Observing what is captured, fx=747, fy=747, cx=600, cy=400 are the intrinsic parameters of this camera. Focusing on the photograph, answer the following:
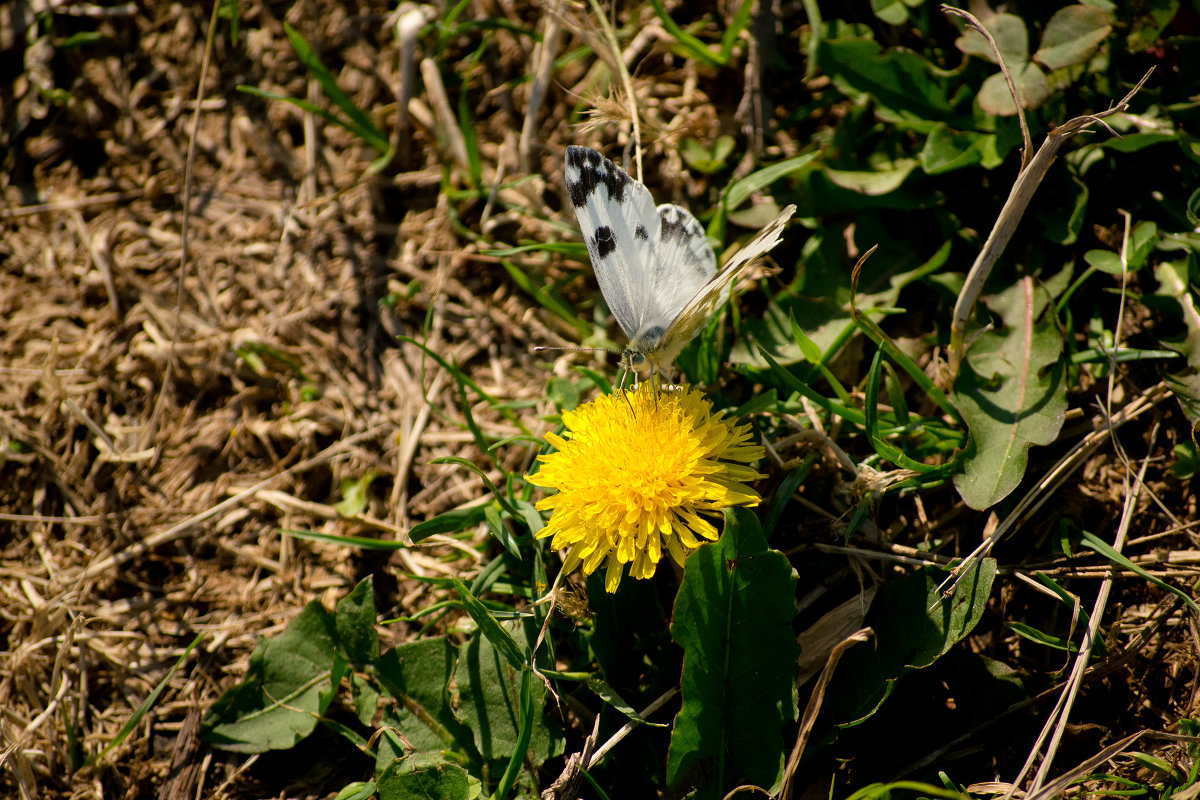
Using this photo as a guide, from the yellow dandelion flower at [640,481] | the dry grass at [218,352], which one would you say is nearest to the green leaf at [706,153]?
the dry grass at [218,352]

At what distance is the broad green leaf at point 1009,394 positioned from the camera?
7.33 ft

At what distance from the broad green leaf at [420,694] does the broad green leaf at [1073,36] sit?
272cm

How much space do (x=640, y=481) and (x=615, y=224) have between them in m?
0.87

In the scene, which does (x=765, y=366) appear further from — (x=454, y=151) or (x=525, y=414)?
(x=454, y=151)

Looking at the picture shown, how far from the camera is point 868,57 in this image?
8.99 feet

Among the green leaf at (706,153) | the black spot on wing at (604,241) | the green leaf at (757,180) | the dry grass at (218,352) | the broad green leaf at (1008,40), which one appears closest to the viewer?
the black spot on wing at (604,241)

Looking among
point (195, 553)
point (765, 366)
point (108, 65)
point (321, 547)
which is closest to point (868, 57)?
point (765, 366)

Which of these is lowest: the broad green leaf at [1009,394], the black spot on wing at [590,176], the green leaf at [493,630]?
the green leaf at [493,630]

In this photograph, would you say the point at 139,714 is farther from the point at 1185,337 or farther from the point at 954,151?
the point at 1185,337

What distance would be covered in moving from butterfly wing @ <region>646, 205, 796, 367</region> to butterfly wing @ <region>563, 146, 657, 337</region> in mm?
149

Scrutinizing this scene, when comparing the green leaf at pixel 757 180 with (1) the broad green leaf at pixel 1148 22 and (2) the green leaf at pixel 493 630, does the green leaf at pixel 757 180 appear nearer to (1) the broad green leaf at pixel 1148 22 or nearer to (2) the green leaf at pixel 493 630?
(1) the broad green leaf at pixel 1148 22

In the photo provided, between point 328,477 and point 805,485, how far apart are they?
1957mm

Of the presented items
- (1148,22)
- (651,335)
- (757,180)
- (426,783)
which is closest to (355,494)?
(426,783)

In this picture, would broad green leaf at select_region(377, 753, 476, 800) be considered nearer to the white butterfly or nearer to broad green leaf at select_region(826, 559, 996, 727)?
broad green leaf at select_region(826, 559, 996, 727)
